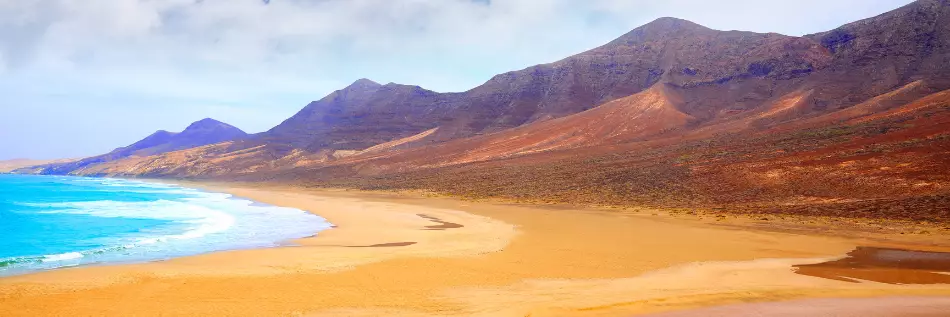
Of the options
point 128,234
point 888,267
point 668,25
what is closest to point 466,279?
point 888,267

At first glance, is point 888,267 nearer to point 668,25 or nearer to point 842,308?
point 842,308

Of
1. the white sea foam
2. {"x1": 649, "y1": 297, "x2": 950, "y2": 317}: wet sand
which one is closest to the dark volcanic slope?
{"x1": 649, "y1": 297, "x2": 950, "y2": 317}: wet sand

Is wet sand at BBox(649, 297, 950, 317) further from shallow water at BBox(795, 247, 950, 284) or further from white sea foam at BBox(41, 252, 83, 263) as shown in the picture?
white sea foam at BBox(41, 252, 83, 263)

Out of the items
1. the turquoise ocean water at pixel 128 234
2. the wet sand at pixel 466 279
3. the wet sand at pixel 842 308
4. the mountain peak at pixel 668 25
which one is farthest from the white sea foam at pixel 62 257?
the mountain peak at pixel 668 25

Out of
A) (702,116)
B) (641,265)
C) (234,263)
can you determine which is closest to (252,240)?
(234,263)

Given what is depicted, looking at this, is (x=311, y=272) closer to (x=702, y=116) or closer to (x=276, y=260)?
(x=276, y=260)

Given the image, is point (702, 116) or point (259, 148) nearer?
point (702, 116)
